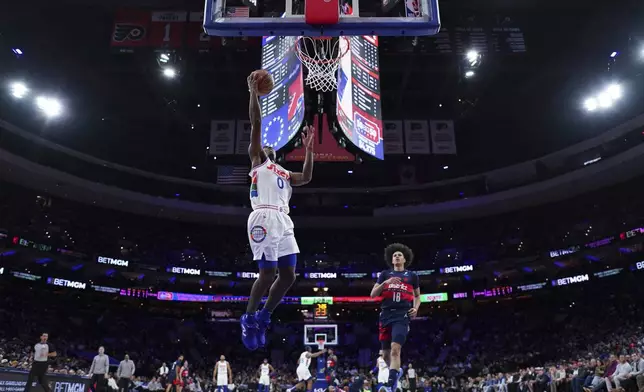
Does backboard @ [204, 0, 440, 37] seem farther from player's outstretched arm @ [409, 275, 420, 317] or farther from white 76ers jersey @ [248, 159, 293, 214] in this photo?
player's outstretched arm @ [409, 275, 420, 317]

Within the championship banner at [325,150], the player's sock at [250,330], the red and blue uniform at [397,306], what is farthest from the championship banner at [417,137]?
the player's sock at [250,330]

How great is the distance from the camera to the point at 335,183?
3378 centimetres

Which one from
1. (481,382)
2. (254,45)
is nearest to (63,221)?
(254,45)

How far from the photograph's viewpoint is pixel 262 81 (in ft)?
16.3

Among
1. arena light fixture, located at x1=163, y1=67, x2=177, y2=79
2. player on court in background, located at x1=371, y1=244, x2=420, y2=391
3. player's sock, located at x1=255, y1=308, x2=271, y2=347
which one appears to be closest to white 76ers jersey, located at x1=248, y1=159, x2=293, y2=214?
player's sock, located at x1=255, y1=308, x2=271, y2=347

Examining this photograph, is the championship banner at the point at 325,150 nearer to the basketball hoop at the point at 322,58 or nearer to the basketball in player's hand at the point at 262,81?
the basketball hoop at the point at 322,58

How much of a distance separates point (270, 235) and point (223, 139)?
1578 centimetres

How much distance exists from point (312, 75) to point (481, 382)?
18672 millimetres

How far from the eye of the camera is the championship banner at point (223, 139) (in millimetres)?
19906

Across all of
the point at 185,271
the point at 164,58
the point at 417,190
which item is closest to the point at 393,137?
the point at 164,58

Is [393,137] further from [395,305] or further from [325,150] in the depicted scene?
[395,305]

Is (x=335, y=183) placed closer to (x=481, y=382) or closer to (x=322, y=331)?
(x=322, y=331)

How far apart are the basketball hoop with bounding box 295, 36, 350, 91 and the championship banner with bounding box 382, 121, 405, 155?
7.87 meters

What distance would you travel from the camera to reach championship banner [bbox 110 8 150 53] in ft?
53.3
